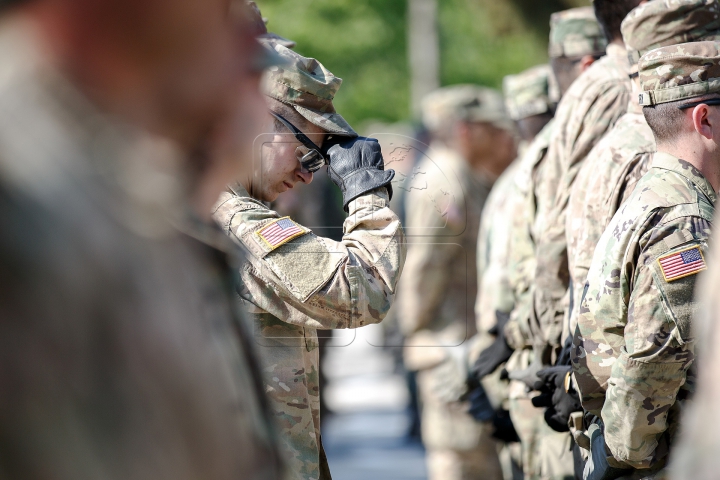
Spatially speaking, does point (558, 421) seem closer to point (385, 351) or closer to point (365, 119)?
point (385, 351)

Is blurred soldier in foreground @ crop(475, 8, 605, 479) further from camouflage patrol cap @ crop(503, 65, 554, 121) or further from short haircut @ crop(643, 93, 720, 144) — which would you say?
short haircut @ crop(643, 93, 720, 144)

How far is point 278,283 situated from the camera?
250 cm

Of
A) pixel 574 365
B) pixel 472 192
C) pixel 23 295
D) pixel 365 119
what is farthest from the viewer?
pixel 365 119

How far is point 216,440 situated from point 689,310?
1.94 m

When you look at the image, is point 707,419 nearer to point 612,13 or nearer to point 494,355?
point 612,13

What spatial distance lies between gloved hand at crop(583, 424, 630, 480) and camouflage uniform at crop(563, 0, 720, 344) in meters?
0.47

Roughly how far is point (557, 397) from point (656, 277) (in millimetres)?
1101

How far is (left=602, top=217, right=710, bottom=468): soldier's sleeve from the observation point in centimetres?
257

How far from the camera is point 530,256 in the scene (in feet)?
15.5

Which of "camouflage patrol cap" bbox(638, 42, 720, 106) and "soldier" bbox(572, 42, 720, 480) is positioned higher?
"camouflage patrol cap" bbox(638, 42, 720, 106)

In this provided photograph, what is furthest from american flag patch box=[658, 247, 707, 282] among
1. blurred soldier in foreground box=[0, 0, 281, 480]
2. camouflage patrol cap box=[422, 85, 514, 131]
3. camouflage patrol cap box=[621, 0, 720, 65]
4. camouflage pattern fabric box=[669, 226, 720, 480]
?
camouflage patrol cap box=[422, 85, 514, 131]

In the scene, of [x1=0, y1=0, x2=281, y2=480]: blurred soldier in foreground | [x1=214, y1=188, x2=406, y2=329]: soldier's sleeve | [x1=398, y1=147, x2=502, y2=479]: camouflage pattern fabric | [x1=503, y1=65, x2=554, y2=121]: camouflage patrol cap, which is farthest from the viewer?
[x1=398, y1=147, x2=502, y2=479]: camouflage pattern fabric

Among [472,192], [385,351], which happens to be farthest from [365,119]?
[472,192]

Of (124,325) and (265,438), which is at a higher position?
(124,325)
